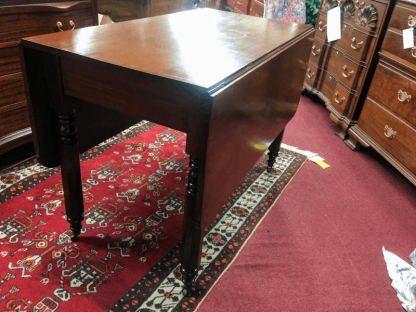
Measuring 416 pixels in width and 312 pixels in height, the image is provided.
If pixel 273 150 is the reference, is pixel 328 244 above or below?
below

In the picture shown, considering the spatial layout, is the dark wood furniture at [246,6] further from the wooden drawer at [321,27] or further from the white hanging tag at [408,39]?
the white hanging tag at [408,39]

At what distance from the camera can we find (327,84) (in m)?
2.84

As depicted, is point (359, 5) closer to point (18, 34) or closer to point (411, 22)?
point (411, 22)

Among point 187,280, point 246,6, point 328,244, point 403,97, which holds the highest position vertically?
point 246,6

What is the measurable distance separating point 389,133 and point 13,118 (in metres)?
2.15

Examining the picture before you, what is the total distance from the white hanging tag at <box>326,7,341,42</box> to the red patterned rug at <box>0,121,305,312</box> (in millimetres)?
1268

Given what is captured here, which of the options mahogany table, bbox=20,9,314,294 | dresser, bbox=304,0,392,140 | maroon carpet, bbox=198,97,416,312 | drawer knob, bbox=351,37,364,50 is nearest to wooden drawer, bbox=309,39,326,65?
dresser, bbox=304,0,392,140

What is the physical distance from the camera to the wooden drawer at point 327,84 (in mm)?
2740

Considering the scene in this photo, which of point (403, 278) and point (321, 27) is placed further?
point (321, 27)

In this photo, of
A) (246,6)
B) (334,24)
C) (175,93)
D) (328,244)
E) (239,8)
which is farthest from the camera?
(239,8)

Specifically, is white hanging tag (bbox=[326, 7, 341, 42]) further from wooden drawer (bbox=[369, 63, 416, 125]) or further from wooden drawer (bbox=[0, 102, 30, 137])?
wooden drawer (bbox=[0, 102, 30, 137])

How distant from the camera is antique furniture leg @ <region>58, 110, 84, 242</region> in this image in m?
1.10

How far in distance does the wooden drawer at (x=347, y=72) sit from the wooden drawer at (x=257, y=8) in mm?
1464

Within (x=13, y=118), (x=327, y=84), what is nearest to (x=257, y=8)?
(x=327, y=84)
